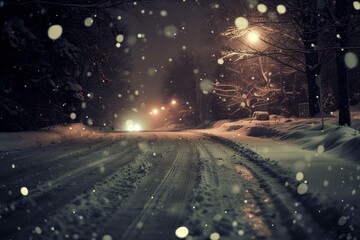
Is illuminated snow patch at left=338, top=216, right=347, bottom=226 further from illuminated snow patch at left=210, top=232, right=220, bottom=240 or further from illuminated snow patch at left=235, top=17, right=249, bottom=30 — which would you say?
illuminated snow patch at left=235, top=17, right=249, bottom=30

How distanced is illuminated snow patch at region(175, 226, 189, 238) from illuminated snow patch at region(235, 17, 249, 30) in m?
10.7

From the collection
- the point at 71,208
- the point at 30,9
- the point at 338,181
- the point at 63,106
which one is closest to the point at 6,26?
the point at 30,9

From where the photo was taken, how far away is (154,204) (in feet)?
20.2

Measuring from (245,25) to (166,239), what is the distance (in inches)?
438

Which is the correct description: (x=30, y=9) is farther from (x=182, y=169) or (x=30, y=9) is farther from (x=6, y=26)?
(x=182, y=169)

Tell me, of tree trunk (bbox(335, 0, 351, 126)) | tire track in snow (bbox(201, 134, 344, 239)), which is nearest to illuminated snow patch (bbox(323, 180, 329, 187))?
tire track in snow (bbox(201, 134, 344, 239))

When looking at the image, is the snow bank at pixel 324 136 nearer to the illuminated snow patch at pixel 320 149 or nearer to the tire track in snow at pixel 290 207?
the illuminated snow patch at pixel 320 149

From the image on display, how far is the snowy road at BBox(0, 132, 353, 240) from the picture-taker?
15.9 feet

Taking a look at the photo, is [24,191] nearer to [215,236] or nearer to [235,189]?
[235,189]

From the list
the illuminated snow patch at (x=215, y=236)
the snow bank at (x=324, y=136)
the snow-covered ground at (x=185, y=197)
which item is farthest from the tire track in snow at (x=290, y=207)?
the snow bank at (x=324, y=136)

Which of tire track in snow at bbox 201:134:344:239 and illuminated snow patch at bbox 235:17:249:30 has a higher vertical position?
illuminated snow patch at bbox 235:17:249:30

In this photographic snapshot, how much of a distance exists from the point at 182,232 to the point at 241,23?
1097cm

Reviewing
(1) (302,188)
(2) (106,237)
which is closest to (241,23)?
(1) (302,188)

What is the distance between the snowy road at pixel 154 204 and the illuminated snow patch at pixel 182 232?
0.03 meters
